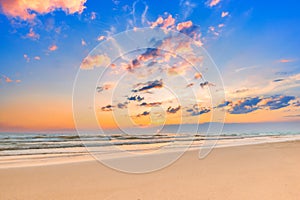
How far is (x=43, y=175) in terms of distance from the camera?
8.85m

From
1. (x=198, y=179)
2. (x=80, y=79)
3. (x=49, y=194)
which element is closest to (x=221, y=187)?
(x=198, y=179)

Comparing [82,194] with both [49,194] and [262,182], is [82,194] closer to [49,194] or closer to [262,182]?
[49,194]

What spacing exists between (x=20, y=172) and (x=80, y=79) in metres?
4.25

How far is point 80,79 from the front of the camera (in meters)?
8.22

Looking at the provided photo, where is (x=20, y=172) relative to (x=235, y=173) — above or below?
above

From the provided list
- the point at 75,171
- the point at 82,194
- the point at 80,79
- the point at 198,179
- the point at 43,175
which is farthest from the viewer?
the point at 75,171

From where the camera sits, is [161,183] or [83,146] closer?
[161,183]

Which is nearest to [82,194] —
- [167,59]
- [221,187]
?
[221,187]

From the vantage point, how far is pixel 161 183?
7.20 m

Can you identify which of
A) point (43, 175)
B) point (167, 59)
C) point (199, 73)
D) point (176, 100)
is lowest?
point (43, 175)

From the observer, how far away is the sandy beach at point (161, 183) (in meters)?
6.16

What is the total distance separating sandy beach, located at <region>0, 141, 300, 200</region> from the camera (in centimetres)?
616

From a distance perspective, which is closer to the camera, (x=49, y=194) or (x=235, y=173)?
(x=49, y=194)

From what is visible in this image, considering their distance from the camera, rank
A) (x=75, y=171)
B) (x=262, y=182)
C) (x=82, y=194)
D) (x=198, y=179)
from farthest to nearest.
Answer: (x=75, y=171), (x=198, y=179), (x=262, y=182), (x=82, y=194)
